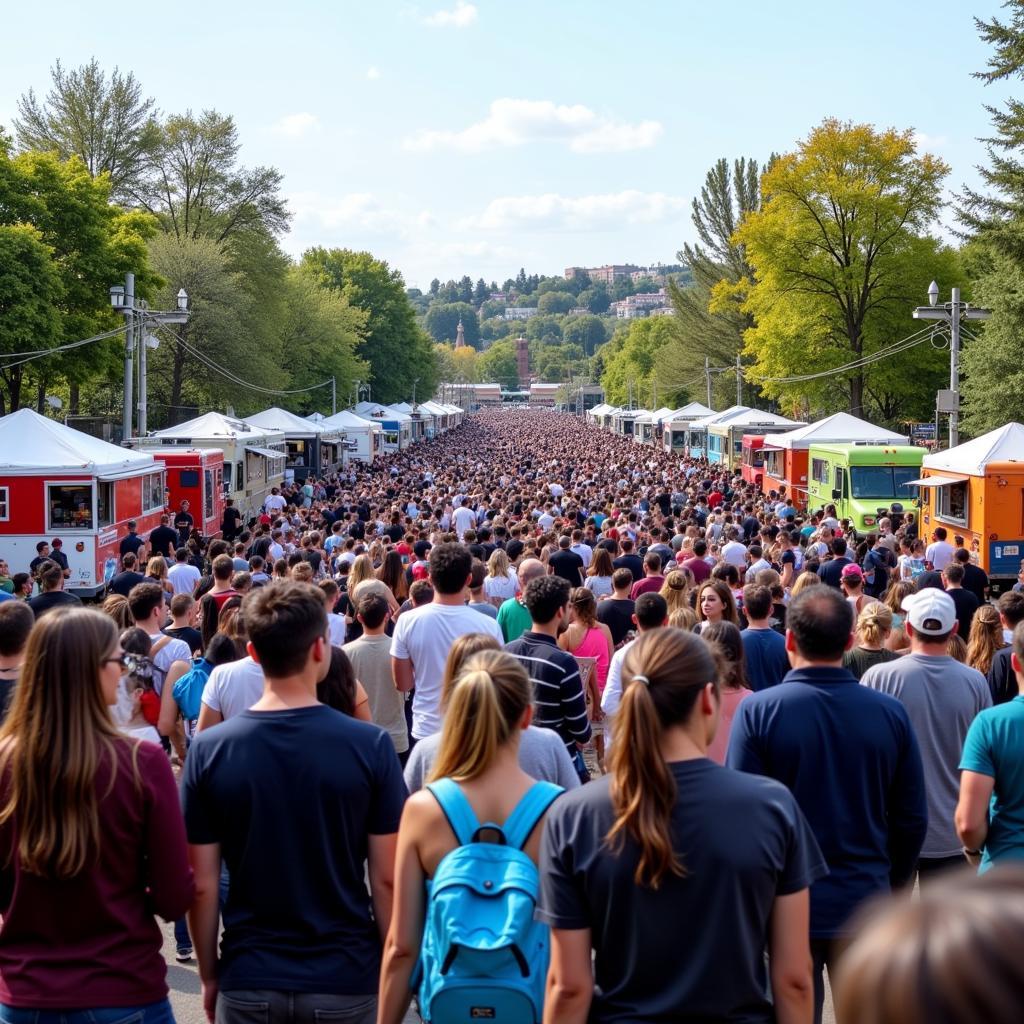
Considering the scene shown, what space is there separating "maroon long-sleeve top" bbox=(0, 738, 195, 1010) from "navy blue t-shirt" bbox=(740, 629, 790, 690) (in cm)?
442

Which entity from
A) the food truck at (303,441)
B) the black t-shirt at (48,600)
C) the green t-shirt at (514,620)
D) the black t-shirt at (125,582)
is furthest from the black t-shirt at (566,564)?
the food truck at (303,441)

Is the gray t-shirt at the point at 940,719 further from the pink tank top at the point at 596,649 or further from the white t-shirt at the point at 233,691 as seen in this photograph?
the pink tank top at the point at 596,649

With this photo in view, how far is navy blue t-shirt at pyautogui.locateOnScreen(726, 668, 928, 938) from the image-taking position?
428 cm

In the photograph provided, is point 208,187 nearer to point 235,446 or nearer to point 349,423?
point 349,423

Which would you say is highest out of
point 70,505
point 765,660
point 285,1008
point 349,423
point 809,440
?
point 349,423

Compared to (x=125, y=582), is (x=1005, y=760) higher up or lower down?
higher up

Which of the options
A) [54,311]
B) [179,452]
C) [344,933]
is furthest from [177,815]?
[54,311]

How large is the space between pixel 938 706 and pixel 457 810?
2832 millimetres

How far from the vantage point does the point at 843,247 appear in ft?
168

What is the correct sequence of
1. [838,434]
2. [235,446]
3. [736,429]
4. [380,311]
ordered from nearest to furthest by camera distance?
[838,434] → [235,446] → [736,429] → [380,311]

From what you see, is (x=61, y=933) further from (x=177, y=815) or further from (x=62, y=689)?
(x=62, y=689)

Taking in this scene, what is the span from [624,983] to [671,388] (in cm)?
9367

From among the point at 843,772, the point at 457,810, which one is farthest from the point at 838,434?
the point at 457,810

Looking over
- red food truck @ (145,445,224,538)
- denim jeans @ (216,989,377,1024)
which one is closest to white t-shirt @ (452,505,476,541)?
red food truck @ (145,445,224,538)
